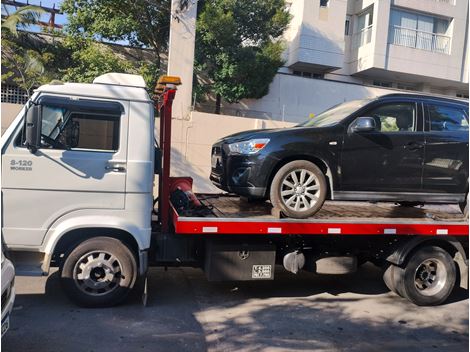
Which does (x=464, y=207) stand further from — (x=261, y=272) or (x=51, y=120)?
(x=51, y=120)

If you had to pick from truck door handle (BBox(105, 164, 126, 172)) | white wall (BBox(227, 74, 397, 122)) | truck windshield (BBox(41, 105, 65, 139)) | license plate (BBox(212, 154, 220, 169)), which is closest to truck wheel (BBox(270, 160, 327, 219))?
license plate (BBox(212, 154, 220, 169))

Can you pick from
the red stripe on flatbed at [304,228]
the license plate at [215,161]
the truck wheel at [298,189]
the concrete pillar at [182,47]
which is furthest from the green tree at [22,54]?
the truck wheel at [298,189]

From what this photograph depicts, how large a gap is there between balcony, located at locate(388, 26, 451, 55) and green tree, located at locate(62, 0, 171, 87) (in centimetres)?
1315

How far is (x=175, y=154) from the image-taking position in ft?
40.6

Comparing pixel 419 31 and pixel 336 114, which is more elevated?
pixel 419 31

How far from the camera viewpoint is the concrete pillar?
42.5ft

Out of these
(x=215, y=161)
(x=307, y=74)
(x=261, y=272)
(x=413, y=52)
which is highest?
(x=413, y=52)

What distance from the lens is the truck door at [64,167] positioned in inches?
184

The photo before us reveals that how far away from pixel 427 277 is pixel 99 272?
411 centimetres

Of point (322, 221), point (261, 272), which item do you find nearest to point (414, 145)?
point (322, 221)

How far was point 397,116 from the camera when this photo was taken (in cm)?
607

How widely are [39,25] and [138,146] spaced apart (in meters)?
12.4

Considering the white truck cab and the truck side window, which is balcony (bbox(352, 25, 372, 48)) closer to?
the white truck cab

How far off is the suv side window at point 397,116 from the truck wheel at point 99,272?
139 inches
